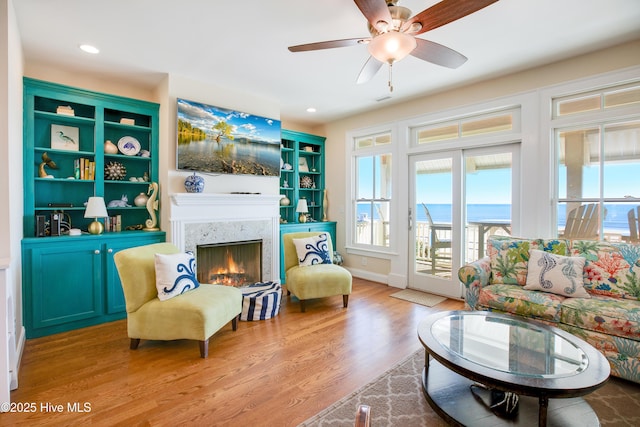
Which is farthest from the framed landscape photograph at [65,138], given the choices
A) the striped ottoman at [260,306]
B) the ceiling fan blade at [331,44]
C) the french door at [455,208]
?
the french door at [455,208]

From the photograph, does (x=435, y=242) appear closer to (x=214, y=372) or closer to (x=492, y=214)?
(x=492, y=214)

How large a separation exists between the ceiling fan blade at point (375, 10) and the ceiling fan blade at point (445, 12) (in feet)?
0.62

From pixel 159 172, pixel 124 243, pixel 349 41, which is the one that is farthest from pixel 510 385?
pixel 159 172

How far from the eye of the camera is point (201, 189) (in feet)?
11.9

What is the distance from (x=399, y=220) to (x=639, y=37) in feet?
9.63

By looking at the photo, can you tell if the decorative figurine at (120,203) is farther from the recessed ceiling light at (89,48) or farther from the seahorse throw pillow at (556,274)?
the seahorse throw pillow at (556,274)

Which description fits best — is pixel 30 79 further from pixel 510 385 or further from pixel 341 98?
pixel 510 385

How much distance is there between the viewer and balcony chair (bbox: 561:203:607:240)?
3.05 m

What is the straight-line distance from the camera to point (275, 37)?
270cm

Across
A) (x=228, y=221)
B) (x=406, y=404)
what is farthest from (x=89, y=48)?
(x=406, y=404)

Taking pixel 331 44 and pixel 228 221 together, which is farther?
pixel 228 221

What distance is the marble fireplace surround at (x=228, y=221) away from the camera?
3516mm

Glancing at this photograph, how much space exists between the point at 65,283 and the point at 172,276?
4.04 feet

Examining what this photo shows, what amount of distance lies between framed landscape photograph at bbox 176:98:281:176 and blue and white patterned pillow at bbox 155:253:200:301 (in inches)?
50.7
